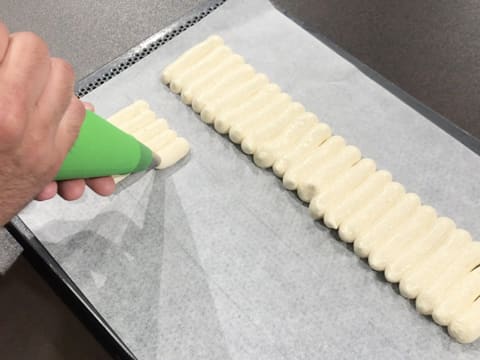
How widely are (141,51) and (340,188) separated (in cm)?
60

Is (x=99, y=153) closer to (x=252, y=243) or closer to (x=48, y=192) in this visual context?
(x=48, y=192)

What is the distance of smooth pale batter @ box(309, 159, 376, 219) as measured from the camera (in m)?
1.05

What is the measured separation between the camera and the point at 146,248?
108cm

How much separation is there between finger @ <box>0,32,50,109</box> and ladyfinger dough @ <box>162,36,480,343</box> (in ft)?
1.71

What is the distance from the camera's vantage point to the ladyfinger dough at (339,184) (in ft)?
3.18

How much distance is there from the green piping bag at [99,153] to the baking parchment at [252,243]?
0.55ft

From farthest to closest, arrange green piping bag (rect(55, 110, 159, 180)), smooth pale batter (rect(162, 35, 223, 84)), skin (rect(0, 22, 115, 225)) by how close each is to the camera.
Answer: smooth pale batter (rect(162, 35, 223, 84)) < green piping bag (rect(55, 110, 159, 180)) < skin (rect(0, 22, 115, 225))

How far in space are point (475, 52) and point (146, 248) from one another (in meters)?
0.94

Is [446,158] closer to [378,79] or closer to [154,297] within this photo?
[378,79]

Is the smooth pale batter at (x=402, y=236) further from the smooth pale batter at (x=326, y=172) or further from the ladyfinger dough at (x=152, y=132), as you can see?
the ladyfinger dough at (x=152, y=132)

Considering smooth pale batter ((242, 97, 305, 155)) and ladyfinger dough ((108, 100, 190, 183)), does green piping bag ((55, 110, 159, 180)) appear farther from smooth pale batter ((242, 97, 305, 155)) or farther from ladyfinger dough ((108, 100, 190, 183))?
smooth pale batter ((242, 97, 305, 155))

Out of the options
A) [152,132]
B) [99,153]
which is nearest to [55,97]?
[99,153]

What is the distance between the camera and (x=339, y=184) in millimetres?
1065

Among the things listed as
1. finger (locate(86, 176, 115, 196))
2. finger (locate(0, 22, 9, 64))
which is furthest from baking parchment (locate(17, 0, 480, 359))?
finger (locate(0, 22, 9, 64))
